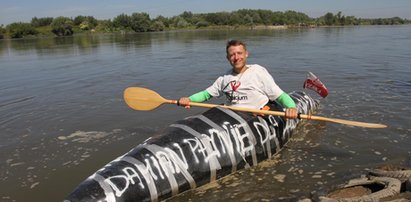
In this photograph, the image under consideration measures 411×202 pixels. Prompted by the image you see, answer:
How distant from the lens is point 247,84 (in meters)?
5.56

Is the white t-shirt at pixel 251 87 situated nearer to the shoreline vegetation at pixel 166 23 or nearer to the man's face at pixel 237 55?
the man's face at pixel 237 55

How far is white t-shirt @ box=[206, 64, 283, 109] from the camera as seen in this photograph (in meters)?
5.53

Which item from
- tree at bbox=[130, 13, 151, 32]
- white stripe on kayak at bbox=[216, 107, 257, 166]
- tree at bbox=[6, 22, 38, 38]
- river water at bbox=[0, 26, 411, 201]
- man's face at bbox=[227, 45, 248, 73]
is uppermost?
tree at bbox=[130, 13, 151, 32]

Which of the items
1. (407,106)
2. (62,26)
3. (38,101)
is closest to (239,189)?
(407,106)

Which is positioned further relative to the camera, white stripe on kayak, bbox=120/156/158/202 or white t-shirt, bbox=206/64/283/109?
white t-shirt, bbox=206/64/283/109

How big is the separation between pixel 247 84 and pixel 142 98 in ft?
6.28

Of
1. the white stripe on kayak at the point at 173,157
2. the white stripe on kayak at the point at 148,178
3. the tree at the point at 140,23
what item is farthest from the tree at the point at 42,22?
the white stripe on kayak at the point at 148,178

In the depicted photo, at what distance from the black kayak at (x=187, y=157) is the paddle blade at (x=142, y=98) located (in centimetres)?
135

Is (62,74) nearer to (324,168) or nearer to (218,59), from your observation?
(218,59)

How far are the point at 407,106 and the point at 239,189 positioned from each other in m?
5.58

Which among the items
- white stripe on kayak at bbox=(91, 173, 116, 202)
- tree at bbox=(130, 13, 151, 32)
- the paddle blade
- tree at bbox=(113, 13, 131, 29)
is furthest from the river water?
tree at bbox=(113, 13, 131, 29)

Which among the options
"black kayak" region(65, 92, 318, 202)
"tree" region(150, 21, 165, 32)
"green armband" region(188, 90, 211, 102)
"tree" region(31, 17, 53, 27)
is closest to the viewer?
"black kayak" region(65, 92, 318, 202)

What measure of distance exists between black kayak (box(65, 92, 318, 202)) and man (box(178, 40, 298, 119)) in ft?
0.87

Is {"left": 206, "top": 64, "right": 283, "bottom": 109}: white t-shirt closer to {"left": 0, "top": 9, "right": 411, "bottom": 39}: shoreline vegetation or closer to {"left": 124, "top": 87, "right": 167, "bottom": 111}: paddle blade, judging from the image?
{"left": 124, "top": 87, "right": 167, "bottom": 111}: paddle blade
